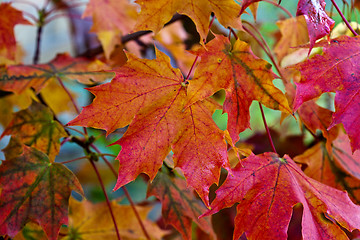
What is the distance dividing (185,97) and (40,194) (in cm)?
30

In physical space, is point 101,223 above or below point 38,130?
below

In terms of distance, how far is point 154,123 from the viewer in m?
0.59

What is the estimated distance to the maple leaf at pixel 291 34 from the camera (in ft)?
2.88

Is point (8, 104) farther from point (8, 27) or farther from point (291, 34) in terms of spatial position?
point (291, 34)

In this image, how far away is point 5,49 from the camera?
86 centimetres

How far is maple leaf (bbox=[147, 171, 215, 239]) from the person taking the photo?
737mm

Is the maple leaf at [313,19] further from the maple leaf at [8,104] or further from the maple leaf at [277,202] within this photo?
the maple leaf at [8,104]

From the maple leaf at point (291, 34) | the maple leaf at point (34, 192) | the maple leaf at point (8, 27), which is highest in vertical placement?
the maple leaf at point (8, 27)

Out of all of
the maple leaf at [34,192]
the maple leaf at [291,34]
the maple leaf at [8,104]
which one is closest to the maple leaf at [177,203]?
the maple leaf at [34,192]

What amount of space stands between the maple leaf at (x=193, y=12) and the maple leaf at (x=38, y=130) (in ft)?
0.92

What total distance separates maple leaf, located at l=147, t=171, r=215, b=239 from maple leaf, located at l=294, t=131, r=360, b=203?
0.75 feet

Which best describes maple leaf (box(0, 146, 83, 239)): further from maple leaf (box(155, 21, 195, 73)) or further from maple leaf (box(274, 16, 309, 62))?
maple leaf (box(155, 21, 195, 73))

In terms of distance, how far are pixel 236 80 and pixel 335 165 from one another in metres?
0.32

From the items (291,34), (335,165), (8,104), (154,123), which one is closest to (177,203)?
(154,123)
